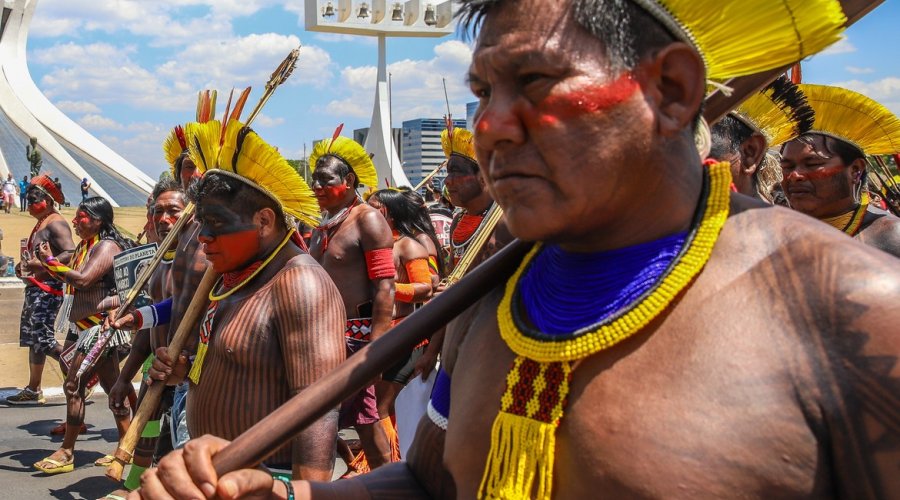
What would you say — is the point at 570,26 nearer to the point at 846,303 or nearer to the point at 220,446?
the point at 846,303

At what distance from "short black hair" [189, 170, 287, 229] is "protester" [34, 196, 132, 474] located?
11.4 ft

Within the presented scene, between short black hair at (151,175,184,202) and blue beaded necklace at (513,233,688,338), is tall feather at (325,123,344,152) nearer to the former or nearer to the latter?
short black hair at (151,175,184,202)

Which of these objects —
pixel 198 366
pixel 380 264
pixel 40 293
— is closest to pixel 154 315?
pixel 198 366

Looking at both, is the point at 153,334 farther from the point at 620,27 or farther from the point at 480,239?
the point at 620,27

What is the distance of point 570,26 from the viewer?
1432 mm

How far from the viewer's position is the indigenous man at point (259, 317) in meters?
3.15

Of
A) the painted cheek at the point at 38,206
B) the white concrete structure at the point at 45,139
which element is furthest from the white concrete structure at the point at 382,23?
the painted cheek at the point at 38,206

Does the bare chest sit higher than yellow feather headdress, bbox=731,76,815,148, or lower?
lower

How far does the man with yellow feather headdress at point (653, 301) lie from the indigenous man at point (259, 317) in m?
1.53

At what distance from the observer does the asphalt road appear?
6270 millimetres

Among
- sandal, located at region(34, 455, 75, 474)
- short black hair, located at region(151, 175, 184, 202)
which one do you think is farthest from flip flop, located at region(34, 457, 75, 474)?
short black hair, located at region(151, 175, 184, 202)

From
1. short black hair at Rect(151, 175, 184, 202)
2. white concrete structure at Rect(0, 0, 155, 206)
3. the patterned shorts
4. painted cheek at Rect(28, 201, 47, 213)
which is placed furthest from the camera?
white concrete structure at Rect(0, 0, 155, 206)

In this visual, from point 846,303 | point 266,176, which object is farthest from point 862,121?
point 846,303

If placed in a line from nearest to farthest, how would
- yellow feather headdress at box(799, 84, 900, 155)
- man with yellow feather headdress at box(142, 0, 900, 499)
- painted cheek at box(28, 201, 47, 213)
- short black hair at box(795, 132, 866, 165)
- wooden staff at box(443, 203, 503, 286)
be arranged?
man with yellow feather headdress at box(142, 0, 900, 499) < yellow feather headdress at box(799, 84, 900, 155) < short black hair at box(795, 132, 866, 165) < wooden staff at box(443, 203, 503, 286) < painted cheek at box(28, 201, 47, 213)
